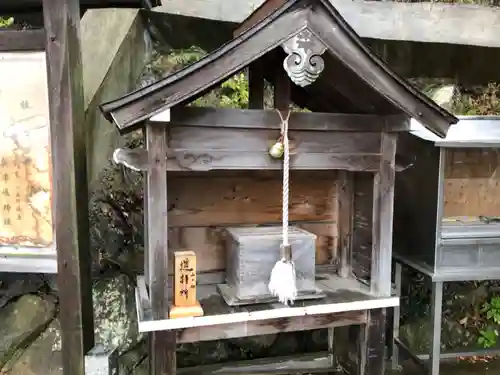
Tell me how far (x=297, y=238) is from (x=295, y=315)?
47 cm

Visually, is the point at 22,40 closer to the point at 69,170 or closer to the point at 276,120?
the point at 69,170

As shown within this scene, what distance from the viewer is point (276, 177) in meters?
3.41

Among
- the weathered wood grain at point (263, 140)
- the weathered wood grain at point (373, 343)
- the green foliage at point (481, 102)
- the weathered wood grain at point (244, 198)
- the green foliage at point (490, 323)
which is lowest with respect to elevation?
the green foliage at point (490, 323)

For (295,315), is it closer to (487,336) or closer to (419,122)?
(419,122)

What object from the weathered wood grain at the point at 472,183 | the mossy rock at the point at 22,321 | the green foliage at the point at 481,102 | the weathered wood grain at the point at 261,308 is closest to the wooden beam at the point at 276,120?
the weathered wood grain at the point at 472,183

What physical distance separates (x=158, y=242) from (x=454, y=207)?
7.98 feet

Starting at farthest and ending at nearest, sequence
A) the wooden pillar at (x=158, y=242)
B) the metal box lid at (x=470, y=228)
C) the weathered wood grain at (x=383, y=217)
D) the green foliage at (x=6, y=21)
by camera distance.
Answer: the green foliage at (x=6, y=21), the metal box lid at (x=470, y=228), the weathered wood grain at (x=383, y=217), the wooden pillar at (x=158, y=242)

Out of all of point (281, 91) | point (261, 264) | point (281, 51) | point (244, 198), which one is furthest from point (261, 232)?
Result: point (281, 51)

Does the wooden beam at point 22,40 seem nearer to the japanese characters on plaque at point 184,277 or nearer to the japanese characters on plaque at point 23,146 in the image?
the japanese characters on plaque at point 23,146

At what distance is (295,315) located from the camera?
2.72 metres

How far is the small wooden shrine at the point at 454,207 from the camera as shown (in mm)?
3469

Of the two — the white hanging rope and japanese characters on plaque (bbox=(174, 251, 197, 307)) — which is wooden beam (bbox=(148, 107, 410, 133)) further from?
japanese characters on plaque (bbox=(174, 251, 197, 307))

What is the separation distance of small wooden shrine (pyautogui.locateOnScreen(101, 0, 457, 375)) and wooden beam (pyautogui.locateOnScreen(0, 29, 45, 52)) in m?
0.77

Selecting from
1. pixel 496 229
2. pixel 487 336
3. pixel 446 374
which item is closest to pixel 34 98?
pixel 496 229
